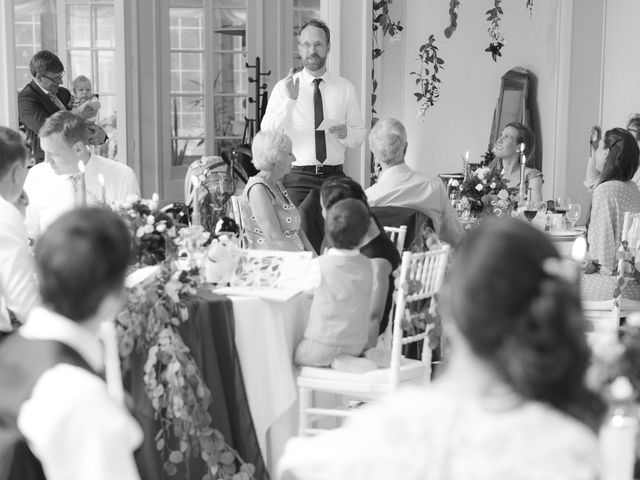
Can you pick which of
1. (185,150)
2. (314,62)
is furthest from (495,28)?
(185,150)

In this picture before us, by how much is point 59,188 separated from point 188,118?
5620mm

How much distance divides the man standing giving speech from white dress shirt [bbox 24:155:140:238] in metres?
1.39

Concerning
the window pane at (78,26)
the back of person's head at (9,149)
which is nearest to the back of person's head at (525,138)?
the back of person's head at (9,149)

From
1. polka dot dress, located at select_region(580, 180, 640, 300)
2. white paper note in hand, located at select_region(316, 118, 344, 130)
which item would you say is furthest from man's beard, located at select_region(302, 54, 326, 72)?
polka dot dress, located at select_region(580, 180, 640, 300)

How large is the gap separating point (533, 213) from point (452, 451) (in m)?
4.35

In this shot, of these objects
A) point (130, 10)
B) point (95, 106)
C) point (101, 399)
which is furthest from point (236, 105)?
point (101, 399)

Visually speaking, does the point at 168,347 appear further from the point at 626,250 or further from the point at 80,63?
the point at 80,63

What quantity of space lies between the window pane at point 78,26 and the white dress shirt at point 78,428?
26.8ft

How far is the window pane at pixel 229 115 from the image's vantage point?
1002 centimetres

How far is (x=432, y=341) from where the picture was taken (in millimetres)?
3723

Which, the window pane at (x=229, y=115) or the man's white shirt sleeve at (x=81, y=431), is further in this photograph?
the window pane at (x=229, y=115)

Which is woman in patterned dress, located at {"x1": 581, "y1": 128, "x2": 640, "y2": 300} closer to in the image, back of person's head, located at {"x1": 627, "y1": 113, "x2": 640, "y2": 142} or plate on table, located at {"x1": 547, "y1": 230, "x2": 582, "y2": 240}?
plate on table, located at {"x1": 547, "y1": 230, "x2": 582, "y2": 240}

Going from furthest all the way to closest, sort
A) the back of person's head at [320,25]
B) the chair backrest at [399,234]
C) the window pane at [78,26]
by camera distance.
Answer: the window pane at [78,26]
the back of person's head at [320,25]
the chair backrest at [399,234]

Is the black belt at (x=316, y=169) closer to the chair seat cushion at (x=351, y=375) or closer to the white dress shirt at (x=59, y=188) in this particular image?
the white dress shirt at (x=59, y=188)
